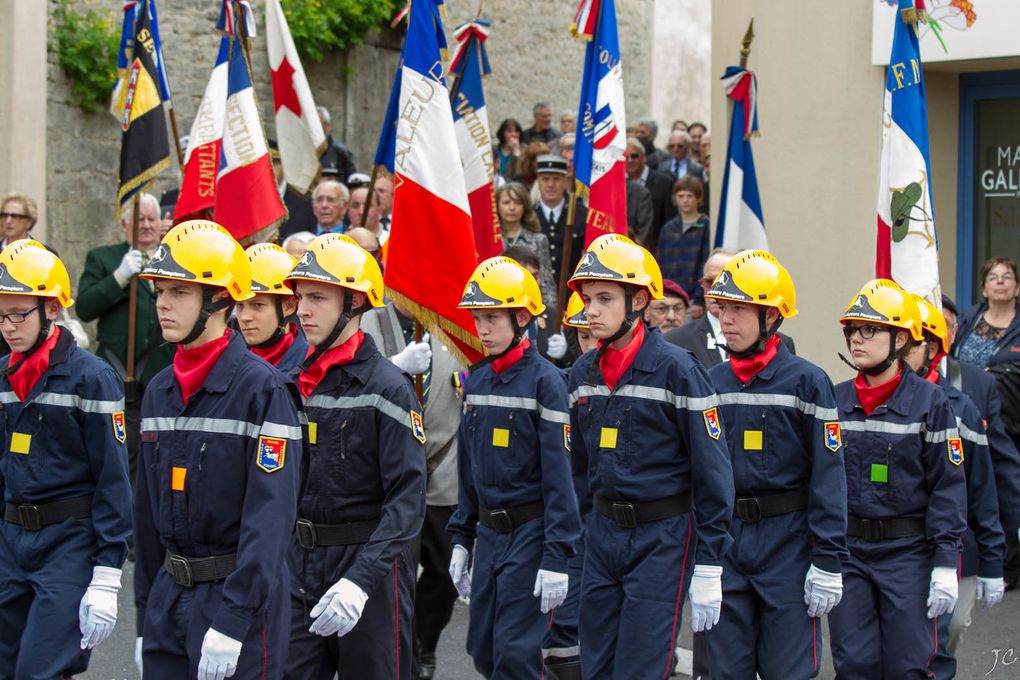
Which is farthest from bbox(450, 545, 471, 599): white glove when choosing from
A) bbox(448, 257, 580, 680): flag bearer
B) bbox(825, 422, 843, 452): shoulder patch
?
bbox(825, 422, 843, 452): shoulder patch

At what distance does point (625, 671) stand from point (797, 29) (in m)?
7.69

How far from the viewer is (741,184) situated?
37.8ft

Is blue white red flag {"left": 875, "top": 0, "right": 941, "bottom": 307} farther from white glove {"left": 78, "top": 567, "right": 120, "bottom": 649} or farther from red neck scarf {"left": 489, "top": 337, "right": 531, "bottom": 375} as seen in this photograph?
white glove {"left": 78, "top": 567, "right": 120, "bottom": 649}

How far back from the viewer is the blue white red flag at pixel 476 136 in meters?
9.57

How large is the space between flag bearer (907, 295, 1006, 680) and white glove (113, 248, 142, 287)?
6.14m

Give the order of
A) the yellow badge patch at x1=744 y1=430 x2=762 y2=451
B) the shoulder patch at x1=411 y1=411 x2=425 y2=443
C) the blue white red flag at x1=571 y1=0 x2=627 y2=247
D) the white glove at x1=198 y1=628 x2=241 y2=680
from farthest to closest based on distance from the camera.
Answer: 1. the blue white red flag at x1=571 y1=0 x2=627 y2=247
2. the yellow badge patch at x1=744 y1=430 x2=762 y2=451
3. the shoulder patch at x1=411 y1=411 x2=425 y2=443
4. the white glove at x1=198 y1=628 x2=241 y2=680

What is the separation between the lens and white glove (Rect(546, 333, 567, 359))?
10062 mm

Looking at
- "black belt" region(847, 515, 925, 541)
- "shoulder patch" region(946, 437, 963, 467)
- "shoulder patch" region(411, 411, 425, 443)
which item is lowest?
"black belt" region(847, 515, 925, 541)

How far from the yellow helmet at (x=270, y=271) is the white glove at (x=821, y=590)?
280 cm

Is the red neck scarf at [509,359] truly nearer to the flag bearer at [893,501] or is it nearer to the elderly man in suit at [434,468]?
the elderly man in suit at [434,468]

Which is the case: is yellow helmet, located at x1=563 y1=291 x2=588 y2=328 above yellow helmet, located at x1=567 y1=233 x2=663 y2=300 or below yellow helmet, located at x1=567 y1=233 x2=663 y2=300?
below

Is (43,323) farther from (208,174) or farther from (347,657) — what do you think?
(208,174)

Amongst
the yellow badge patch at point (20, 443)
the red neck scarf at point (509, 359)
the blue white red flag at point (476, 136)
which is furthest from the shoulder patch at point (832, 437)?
the yellow badge patch at point (20, 443)

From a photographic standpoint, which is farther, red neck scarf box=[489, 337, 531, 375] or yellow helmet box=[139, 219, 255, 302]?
red neck scarf box=[489, 337, 531, 375]
